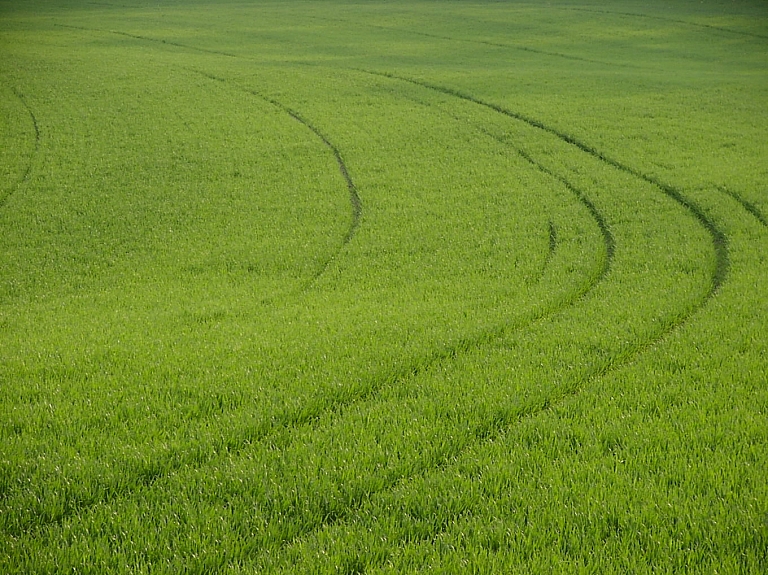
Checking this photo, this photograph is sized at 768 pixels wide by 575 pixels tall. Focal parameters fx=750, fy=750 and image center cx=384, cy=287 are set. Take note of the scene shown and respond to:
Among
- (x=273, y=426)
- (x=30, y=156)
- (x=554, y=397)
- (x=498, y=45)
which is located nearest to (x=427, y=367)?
(x=554, y=397)

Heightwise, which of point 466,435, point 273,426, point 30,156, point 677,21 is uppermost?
point 677,21

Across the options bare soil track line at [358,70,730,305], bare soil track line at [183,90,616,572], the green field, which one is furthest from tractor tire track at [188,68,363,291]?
bare soil track line at [358,70,730,305]

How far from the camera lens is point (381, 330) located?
33.8ft

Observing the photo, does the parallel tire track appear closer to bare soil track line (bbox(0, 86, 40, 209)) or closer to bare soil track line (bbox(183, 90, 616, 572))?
bare soil track line (bbox(183, 90, 616, 572))

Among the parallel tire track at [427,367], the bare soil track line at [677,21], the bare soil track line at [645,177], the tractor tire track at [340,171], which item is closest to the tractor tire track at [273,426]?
the parallel tire track at [427,367]

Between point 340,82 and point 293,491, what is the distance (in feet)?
86.5

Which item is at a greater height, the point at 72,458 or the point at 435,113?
the point at 435,113

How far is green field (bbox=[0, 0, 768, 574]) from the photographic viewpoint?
6.10m

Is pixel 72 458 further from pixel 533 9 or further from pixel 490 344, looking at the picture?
pixel 533 9

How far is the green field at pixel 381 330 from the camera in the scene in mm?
6102

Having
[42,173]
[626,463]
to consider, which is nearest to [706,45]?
[42,173]

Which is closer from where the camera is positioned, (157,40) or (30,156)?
(30,156)

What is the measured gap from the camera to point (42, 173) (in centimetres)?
2003

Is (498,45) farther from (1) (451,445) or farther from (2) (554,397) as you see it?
(1) (451,445)
